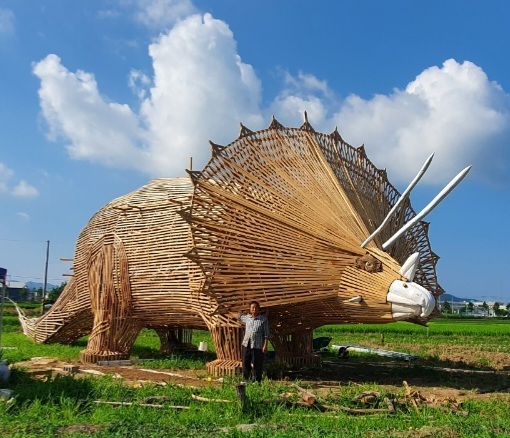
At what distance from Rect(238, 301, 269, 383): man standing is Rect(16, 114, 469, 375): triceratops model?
0.19 metres

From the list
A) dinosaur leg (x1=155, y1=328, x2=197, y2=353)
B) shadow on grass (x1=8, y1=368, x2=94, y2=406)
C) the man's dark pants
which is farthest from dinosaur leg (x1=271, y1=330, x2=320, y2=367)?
shadow on grass (x1=8, y1=368, x2=94, y2=406)


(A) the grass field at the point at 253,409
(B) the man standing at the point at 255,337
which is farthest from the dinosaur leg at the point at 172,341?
(B) the man standing at the point at 255,337

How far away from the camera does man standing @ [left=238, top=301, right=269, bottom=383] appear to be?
321 inches

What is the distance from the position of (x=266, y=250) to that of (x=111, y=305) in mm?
3838

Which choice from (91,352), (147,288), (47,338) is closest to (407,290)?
(147,288)

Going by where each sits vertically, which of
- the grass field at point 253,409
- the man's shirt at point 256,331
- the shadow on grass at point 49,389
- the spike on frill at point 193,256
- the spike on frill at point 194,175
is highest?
the spike on frill at point 194,175

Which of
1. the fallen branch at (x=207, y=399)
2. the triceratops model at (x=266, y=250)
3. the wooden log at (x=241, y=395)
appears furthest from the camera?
the triceratops model at (x=266, y=250)

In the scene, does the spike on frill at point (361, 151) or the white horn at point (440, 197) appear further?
the spike on frill at point (361, 151)

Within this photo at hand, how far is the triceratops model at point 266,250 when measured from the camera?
7.76m

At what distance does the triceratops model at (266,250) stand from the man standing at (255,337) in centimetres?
19

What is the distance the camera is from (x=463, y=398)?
25.4 feet

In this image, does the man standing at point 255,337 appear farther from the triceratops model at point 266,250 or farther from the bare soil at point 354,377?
the bare soil at point 354,377

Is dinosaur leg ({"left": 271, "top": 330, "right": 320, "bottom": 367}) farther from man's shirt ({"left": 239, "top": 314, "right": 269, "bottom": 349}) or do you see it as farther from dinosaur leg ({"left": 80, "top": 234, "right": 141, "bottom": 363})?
dinosaur leg ({"left": 80, "top": 234, "right": 141, "bottom": 363})

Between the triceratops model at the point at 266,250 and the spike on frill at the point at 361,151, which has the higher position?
the spike on frill at the point at 361,151
